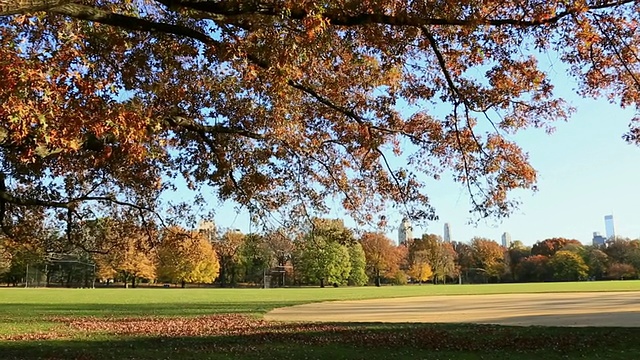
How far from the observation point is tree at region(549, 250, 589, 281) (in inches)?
4092

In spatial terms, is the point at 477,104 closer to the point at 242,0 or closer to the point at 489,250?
the point at 242,0

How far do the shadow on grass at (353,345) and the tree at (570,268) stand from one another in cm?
9569

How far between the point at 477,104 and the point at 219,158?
6.04m

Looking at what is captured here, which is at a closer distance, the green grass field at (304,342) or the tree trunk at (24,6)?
the tree trunk at (24,6)

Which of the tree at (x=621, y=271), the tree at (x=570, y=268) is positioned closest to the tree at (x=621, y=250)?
the tree at (x=621, y=271)

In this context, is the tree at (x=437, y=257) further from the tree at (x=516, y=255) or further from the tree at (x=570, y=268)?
the tree at (x=570, y=268)

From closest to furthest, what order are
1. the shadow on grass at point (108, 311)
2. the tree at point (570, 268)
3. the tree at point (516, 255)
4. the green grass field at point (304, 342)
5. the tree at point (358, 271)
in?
the green grass field at point (304, 342)
the shadow on grass at point (108, 311)
the tree at point (358, 271)
the tree at point (570, 268)
the tree at point (516, 255)

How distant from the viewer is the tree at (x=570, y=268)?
104 metres

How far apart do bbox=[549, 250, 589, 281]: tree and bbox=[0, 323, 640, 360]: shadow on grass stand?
95690mm

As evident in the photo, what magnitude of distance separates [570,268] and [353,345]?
103408 millimetres

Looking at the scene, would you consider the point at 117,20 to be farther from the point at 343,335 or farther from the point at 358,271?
the point at 358,271

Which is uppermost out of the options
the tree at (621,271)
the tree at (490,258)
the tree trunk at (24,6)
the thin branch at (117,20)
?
the thin branch at (117,20)

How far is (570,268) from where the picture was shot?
104000 mm

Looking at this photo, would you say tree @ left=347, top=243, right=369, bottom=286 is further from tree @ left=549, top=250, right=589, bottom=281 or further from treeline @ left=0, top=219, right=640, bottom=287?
tree @ left=549, top=250, right=589, bottom=281
